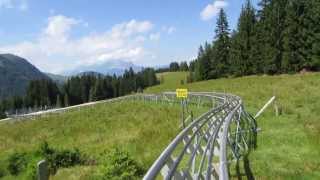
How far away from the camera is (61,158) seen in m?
26.9

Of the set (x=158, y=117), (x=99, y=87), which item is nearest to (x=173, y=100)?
(x=158, y=117)

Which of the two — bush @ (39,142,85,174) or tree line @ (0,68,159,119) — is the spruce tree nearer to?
bush @ (39,142,85,174)

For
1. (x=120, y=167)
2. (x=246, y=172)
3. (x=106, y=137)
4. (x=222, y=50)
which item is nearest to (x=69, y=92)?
(x=222, y=50)

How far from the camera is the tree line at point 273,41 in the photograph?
244 ft

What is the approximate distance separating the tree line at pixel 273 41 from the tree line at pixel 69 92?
77.7m

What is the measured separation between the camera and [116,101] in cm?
6981

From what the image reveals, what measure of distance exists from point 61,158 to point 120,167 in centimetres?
841

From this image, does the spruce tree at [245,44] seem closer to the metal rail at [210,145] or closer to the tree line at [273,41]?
the tree line at [273,41]

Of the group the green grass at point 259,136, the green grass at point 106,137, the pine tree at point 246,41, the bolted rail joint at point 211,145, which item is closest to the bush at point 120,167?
the bolted rail joint at point 211,145

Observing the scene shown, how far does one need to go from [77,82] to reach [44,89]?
1379 centimetres

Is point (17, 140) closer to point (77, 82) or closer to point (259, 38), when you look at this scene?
point (259, 38)

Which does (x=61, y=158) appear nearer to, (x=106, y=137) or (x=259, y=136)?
(x=106, y=137)

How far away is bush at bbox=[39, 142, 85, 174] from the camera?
1043 inches

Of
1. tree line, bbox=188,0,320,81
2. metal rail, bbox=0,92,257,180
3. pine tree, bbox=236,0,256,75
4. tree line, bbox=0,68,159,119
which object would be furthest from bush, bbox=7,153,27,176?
tree line, bbox=0,68,159,119
